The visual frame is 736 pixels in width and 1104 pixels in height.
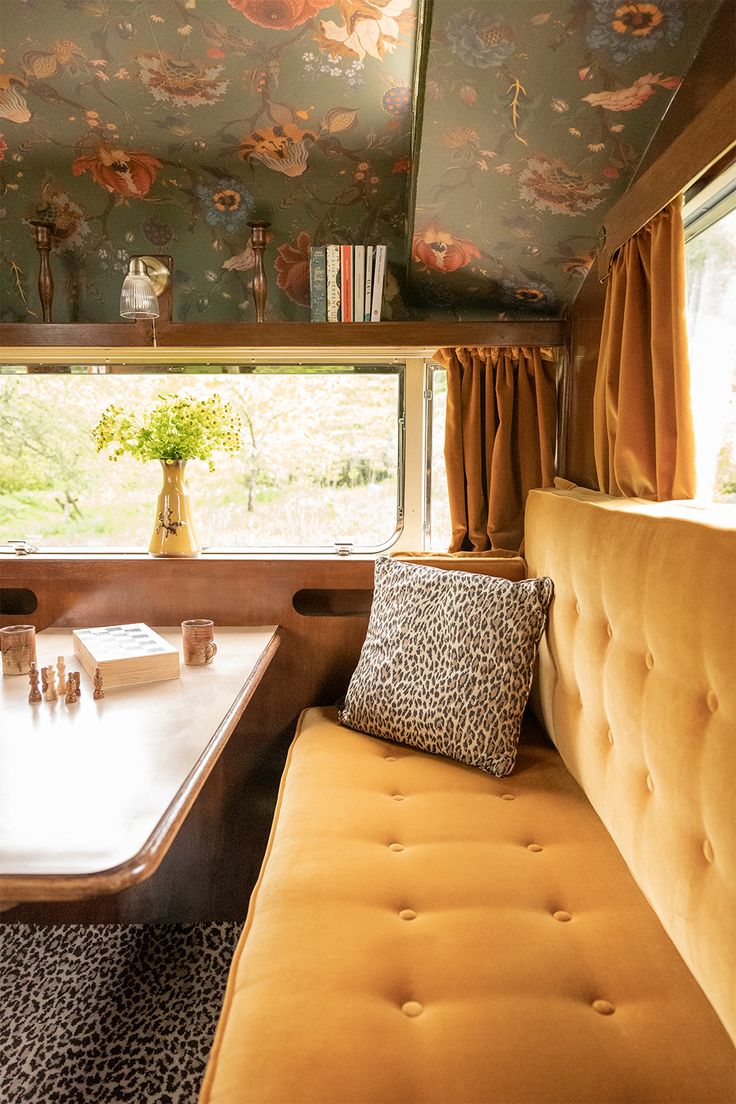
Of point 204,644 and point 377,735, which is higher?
point 204,644

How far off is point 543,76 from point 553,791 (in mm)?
1608

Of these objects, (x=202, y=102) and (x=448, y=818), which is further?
(x=202, y=102)

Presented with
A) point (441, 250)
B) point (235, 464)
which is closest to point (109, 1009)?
point (235, 464)

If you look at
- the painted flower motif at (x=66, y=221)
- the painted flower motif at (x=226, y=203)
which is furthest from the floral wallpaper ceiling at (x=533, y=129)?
the painted flower motif at (x=66, y=221)

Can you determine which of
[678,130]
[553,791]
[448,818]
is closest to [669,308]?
[678,130]

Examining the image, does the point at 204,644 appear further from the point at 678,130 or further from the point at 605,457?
the point at 678,130

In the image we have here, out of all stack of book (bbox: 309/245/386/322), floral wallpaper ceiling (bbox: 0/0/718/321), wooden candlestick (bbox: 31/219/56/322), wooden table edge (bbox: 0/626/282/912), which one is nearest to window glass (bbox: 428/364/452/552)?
floral wallpaper ceiling (bbox: 0/0/718/321)

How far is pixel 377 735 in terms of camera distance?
1868 millimetres

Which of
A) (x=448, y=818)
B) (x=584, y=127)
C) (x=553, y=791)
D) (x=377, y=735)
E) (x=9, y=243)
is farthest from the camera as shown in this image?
(x=9, y=243)

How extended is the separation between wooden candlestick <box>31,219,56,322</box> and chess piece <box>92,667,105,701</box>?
1.39 m

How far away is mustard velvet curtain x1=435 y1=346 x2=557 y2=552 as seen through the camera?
2.33 meters

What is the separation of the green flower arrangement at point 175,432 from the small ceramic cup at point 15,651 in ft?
2.52

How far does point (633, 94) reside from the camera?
1644mm

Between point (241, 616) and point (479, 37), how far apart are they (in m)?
1.65
